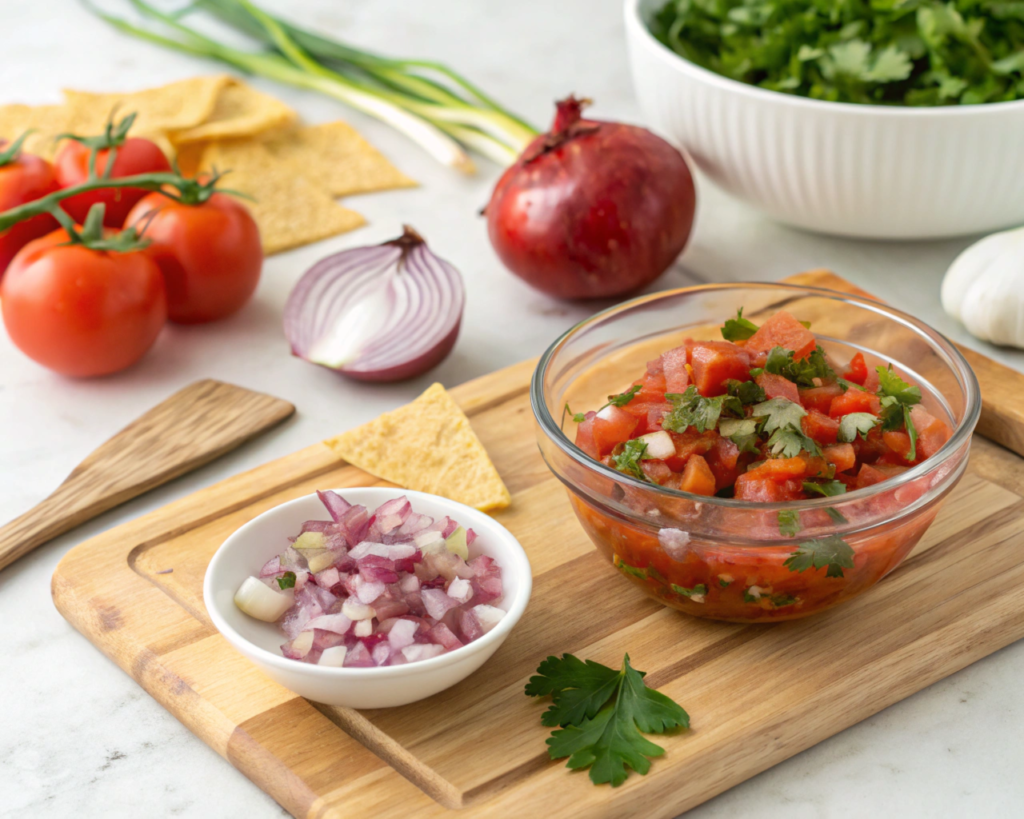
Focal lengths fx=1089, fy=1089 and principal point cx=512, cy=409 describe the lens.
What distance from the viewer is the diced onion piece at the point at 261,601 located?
1644 millimetres

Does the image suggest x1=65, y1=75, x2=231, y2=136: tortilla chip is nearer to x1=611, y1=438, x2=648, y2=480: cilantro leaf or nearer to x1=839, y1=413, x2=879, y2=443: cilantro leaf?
x1=611, y1=438, x2=648, y2=480: cilantro leaf

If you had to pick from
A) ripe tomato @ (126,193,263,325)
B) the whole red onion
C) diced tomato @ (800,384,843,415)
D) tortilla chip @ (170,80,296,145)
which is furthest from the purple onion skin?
tortilla chip @ (170,80,296,145)

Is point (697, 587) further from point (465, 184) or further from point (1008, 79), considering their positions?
point (465, 184)

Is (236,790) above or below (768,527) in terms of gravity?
below

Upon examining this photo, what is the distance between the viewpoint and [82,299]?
2363 millimetres

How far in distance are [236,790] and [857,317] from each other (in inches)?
54.9

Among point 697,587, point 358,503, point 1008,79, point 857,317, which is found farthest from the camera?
point 1008,79

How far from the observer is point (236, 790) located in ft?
5.23

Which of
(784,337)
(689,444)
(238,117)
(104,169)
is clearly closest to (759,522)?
(689,444)

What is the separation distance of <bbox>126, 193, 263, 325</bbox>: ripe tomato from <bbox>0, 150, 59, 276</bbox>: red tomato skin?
32 cm

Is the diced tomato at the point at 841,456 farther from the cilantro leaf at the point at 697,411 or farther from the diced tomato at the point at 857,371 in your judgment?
the diced tomato at the point at 857,371

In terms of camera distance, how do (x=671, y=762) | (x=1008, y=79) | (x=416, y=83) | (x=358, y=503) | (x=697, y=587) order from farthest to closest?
(x=416, y=83) < (x=1008, y=79) < (x=358, y=503) < (x=697, y=587) < (x=671, y=762)

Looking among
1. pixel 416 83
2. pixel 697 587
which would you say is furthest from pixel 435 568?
pixel 416 83

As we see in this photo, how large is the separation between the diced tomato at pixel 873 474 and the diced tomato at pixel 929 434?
61mm
